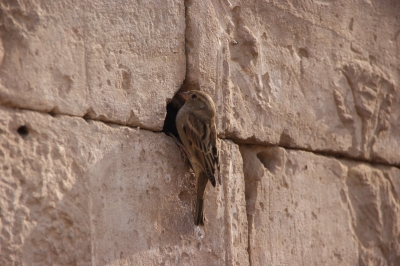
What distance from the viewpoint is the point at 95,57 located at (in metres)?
4.48

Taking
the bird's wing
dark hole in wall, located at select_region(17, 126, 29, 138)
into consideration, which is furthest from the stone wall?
the bird's wing

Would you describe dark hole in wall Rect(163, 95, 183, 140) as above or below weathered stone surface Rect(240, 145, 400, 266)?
above

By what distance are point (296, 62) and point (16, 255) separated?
302 cm

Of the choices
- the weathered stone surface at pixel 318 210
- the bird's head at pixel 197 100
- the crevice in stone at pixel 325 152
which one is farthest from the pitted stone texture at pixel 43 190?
the weathered stone surface at pixel 318 210

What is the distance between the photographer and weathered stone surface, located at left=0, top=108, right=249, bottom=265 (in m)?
3.98

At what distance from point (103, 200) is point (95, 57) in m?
0.87

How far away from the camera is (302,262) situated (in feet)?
18.8

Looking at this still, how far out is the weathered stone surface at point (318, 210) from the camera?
18.1 feet

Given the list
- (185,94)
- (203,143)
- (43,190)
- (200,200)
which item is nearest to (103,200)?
(43,190)

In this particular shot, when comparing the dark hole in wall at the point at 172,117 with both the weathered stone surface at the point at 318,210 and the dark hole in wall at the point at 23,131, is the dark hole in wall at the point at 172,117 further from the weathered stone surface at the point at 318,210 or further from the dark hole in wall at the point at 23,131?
the dark hole in wall at the point at 23,131

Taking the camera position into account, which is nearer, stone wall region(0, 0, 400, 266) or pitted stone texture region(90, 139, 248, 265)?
stone wall region(0, 0, 400, 266)

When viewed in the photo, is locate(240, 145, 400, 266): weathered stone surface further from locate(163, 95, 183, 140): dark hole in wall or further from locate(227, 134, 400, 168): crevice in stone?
locate(163, 95, 183, 140): dark hole in wall

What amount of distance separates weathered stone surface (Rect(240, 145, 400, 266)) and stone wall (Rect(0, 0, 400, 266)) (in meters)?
0.01

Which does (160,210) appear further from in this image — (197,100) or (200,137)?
(197,100)
